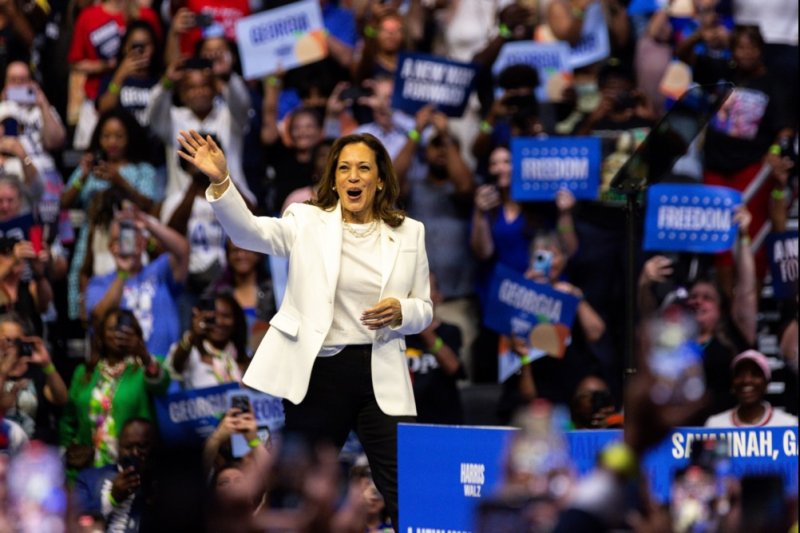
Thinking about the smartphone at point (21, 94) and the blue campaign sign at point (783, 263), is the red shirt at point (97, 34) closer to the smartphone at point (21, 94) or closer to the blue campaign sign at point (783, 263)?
the smartphone at point (21, 94)

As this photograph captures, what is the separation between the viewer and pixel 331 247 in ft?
17.1

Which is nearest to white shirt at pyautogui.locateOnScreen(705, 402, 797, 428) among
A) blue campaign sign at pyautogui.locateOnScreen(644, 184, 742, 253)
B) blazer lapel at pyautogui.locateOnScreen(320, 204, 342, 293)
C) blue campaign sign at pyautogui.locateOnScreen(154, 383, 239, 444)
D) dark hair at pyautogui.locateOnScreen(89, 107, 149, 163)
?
blue campaign sign at pyautogui.locateOnScreen(644, 184, 742, 253)

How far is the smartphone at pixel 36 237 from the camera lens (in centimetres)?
844

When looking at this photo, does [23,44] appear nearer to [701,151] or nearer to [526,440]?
[701,151]

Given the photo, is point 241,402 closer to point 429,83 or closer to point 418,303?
point 418,303

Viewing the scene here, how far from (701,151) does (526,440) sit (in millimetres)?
6628

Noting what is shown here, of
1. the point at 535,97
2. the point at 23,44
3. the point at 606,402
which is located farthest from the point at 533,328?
the point at 23,44

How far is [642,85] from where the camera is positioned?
31.5 feet

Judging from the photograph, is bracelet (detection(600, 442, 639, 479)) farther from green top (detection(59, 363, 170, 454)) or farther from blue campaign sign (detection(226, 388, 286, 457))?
green top (detection(59, 363, 170, 454))

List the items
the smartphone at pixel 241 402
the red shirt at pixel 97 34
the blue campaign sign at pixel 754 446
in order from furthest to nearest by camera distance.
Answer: the red shirt at pixel 97 34 < the smartphone at pixel 241 402 < the blue campaign sign at pixel 754 446

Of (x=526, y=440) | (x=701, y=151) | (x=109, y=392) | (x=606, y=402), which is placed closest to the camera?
(x=526, y=440)

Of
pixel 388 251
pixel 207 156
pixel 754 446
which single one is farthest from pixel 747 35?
pixel 207 156

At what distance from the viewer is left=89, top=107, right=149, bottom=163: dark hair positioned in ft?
29.2

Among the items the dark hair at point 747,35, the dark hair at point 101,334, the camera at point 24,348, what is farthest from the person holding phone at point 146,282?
the dark hair at point 747,35
